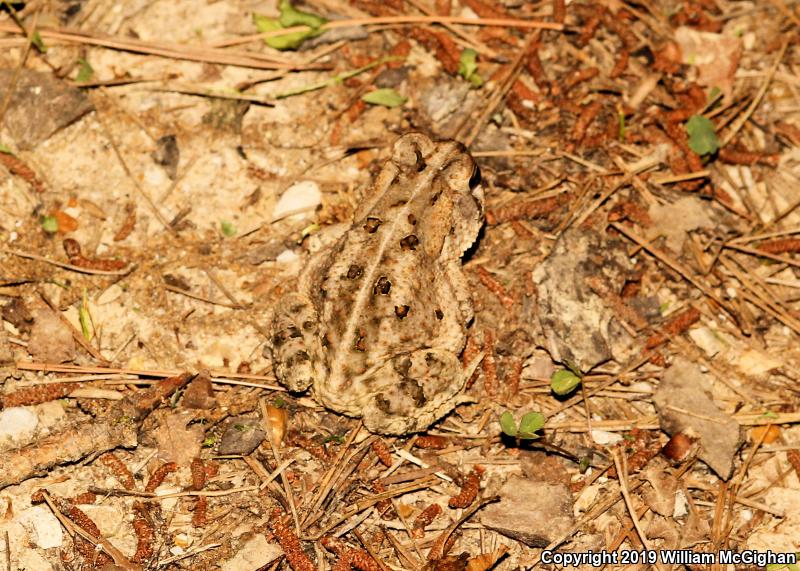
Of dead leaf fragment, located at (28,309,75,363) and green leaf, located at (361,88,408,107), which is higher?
green leaf, located at (361,88,408,107)

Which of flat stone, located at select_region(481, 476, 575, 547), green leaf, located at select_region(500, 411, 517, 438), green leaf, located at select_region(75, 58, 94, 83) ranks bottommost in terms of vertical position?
flat stone, located at select_region(481, 476, 575, 547)

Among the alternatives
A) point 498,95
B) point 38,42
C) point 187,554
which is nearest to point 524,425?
point 187,554

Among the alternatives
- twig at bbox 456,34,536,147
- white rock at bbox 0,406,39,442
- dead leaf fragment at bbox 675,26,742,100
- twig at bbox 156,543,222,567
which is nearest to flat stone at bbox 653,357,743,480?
twig at bbox 456,34,536,147

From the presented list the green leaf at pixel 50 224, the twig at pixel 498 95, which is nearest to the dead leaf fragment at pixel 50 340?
the green leaf at pixel 50 224

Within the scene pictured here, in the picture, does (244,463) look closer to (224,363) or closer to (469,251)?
(224,363)

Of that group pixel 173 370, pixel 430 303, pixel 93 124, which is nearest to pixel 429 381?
pixel 430 303

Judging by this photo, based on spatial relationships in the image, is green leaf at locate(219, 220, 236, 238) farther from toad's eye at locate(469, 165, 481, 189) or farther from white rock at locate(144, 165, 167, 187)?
toad's eye at locate(469, 165, 481, 189)

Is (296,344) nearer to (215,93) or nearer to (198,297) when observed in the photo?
(198,297)
